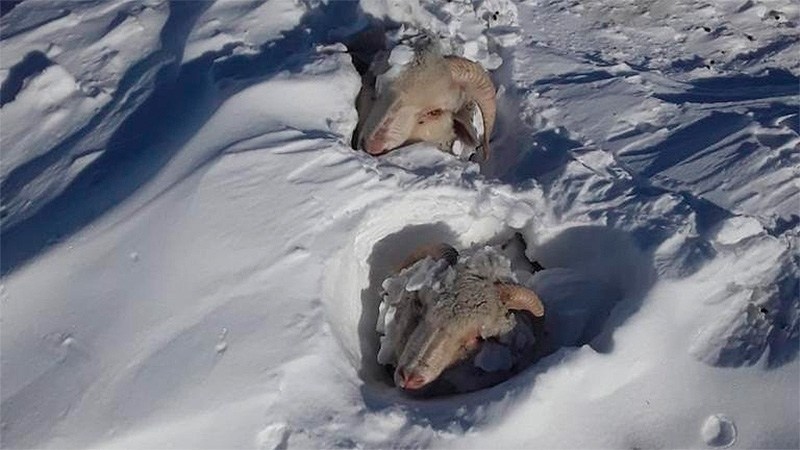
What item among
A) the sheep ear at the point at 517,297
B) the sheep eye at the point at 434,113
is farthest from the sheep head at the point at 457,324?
the sheep eye at the point at 434,113

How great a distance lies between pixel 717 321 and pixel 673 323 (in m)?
0.19

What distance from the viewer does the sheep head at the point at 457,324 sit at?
3676mm

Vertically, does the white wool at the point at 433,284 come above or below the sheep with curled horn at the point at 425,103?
below

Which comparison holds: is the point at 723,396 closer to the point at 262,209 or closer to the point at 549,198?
the point at 549,198

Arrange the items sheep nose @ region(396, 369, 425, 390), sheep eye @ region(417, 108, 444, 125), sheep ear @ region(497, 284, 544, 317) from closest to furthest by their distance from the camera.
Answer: sheep nose @ region(396, 369, 425, 390)
sheep ear @ region(497, 284, 544, 317)
sheep eye @ region(417, 108, 444, 125)

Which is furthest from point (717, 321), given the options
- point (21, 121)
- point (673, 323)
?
point (21, 121)

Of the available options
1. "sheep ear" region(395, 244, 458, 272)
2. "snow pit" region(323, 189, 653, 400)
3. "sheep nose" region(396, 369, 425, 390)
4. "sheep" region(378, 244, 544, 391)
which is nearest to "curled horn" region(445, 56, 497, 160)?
"snow pit" region(323, 189, 653, 400)

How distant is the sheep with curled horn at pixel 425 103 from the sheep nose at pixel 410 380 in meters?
1.17

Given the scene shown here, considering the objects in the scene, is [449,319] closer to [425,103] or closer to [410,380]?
[410,380]

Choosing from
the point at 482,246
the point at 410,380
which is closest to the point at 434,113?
the point at 482,246

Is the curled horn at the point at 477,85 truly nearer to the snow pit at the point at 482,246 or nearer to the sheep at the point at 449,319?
the snow pit at the point at 482,246

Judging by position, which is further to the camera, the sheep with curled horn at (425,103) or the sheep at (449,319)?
the sheep with curled horn at (425,103)

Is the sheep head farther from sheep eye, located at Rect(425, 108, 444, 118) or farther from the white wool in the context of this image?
sheep eye, located at Rect(425, 108, 444, 118)

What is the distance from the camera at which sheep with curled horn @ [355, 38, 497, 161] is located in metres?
4.47
